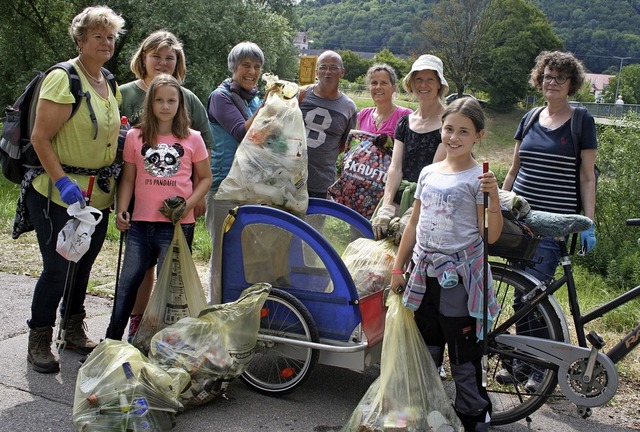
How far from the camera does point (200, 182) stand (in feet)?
13.4

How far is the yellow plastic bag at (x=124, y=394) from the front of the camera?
3160 mm

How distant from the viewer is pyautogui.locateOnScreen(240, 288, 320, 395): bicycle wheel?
374 cm

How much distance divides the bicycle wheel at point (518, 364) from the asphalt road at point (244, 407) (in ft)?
0.38

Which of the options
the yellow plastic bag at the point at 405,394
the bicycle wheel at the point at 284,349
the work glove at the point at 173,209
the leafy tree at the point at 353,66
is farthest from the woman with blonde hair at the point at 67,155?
the leafy tree at the point at 353,66

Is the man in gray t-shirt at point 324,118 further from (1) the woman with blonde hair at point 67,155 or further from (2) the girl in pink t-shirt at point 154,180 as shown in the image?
(1) the woman with blonde hair at point 67,155

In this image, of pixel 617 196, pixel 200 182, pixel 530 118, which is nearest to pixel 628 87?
pixel 617 196

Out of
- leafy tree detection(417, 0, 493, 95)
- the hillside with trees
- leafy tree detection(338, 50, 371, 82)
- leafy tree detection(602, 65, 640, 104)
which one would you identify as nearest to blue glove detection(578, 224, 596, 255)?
leafy tree detection(417, 0, 493, 95)

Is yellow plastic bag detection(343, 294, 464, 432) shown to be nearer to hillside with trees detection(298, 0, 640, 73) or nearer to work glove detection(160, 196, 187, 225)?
work glove detection(160, 196, 187, 225)

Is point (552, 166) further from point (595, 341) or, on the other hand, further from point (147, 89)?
point (147, 89)

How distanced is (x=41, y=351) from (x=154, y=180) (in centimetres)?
117

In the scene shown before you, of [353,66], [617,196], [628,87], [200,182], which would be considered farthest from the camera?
[353,66]

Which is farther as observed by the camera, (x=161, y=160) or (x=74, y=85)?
(x=161, y=160)

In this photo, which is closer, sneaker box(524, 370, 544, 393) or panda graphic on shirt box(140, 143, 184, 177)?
sneaker box(524, 370, 544, 393)

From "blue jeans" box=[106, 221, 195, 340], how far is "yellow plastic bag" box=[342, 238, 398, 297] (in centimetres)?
102
